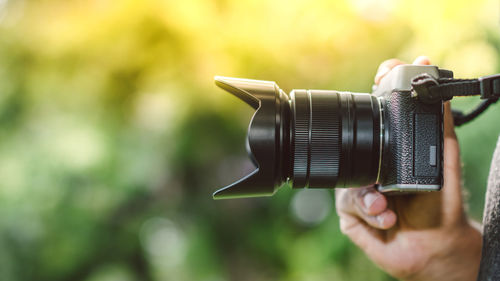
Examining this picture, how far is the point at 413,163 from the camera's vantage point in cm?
47

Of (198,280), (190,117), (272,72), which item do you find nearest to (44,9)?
(190,117)

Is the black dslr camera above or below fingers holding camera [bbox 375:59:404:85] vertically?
below

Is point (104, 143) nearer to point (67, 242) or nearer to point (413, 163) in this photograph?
point (67, 242)

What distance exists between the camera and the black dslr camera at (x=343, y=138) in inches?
18.3

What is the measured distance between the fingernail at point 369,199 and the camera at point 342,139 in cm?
3

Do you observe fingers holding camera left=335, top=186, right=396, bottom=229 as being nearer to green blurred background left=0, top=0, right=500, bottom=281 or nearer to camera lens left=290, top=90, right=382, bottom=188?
camera lens left=290, top=90, right=382, bottom=188

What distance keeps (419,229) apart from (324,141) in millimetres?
226

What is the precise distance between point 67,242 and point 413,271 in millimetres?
1314

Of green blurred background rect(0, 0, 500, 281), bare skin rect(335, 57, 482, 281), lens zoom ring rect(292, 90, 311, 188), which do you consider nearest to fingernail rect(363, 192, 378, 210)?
bare skin rect(335, 57, 482, 281)

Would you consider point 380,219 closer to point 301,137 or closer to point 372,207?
point 372,207

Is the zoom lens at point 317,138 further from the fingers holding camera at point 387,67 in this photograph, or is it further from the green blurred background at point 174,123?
the green blurred background at point 174,123

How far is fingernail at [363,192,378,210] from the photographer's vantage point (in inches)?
21.4

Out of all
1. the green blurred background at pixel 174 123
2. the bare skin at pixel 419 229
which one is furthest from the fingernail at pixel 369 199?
the green blurred background at pixel 174 123

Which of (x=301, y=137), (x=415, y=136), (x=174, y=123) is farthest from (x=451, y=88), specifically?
(x=174, y=123)
